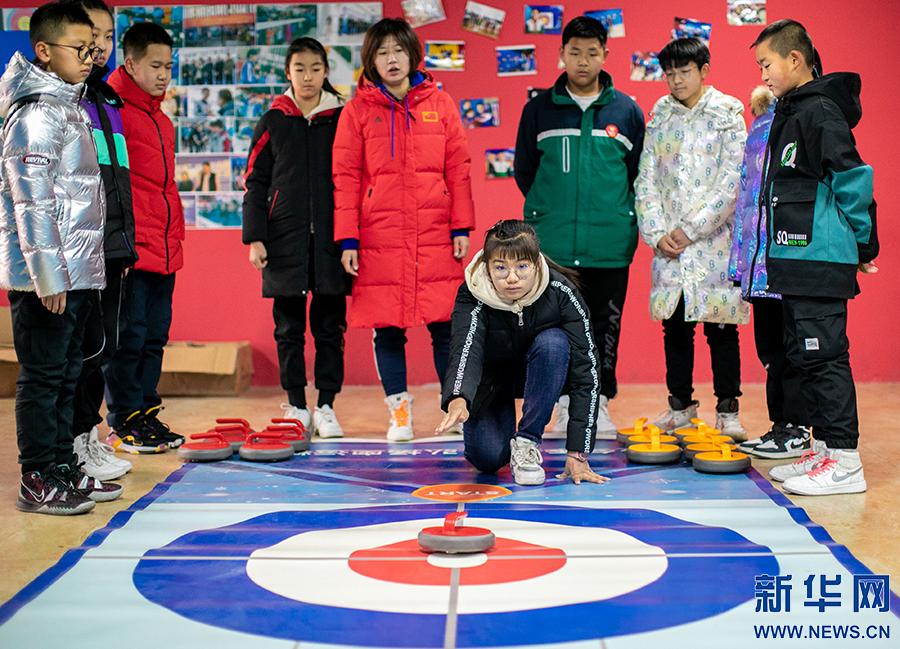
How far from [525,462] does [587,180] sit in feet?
3.63

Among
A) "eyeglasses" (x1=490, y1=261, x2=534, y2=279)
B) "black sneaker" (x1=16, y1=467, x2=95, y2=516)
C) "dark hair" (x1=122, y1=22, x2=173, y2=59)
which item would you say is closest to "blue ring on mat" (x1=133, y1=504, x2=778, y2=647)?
"black sneaker" (x1=16, y1=467, x2=95, y2=516)

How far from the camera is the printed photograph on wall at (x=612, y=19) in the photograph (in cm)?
485

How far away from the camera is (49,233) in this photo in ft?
8.30

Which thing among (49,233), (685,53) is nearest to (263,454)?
(49,233)

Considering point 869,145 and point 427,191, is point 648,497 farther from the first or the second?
point 869,145

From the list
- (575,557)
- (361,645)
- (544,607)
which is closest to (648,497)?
(575,557)

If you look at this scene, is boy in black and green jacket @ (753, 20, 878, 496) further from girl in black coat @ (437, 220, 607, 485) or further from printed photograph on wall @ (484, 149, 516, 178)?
printed photograph on wall @ (484, 149, 516, 178)

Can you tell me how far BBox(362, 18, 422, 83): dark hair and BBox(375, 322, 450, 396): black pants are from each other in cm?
89

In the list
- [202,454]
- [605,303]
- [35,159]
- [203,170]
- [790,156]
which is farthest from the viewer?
[203,170]

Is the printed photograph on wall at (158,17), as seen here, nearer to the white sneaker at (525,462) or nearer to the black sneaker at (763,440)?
the white sneaker at (525,462)

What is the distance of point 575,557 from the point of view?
7.12 ft

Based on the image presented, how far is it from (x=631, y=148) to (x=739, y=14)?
1.65 metres

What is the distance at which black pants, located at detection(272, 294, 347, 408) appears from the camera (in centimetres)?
367

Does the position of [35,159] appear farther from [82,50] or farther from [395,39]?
[395,39]
